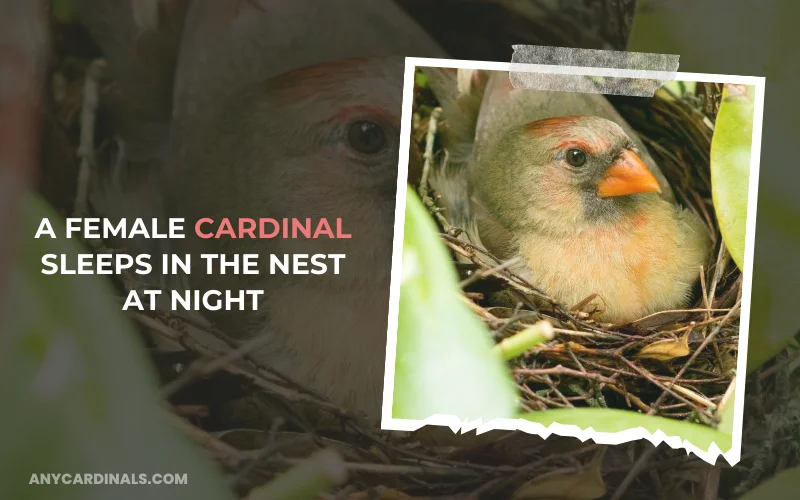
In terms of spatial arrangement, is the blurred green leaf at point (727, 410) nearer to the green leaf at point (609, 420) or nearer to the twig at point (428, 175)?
the green leaf at point (609, 420)

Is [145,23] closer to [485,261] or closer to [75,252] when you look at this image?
[75,252]

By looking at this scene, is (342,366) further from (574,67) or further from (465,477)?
(574,67)

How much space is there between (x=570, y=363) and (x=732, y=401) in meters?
0.26

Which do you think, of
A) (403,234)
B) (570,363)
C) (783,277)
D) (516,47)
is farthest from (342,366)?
(783,277)

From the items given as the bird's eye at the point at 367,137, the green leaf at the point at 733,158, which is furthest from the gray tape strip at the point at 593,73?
the bird's eye at the point at 367,137

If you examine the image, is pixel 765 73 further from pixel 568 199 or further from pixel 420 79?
pixel 420 79

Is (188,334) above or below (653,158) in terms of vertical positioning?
below

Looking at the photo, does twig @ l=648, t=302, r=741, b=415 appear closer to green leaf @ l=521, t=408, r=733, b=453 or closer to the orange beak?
green leaf @ l=521, t=408, r=733, b=453

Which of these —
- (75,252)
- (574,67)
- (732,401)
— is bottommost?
(732,401)

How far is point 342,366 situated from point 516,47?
57 centimetres

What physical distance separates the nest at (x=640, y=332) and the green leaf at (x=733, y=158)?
0.01 metres

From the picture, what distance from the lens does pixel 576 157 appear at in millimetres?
1096

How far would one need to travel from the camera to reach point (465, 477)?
1.05 meters

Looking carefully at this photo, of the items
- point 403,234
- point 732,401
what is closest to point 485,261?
point 403,234
